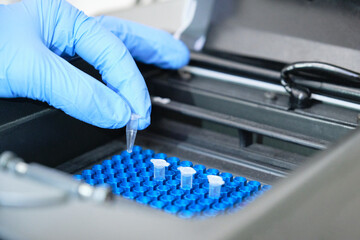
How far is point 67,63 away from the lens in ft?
3.45

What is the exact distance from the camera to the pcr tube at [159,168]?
107 centimetres

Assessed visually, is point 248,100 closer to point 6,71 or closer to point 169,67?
point 169,67

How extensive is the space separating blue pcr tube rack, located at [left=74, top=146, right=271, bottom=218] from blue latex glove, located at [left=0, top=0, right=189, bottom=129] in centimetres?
9

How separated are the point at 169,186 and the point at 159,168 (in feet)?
0.17

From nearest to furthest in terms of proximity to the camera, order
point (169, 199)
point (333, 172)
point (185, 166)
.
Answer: point (333, 172) < point (169, 199) < point (185, 166)

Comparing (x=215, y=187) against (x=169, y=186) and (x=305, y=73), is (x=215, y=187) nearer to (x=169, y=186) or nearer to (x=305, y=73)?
(x=169, y=186)

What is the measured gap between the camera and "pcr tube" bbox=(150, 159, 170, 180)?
3.50 ft

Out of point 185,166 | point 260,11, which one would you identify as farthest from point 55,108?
point 260,11

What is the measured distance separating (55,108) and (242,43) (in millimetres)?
555

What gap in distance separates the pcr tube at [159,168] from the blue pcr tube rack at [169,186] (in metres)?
0.01

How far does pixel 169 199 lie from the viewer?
38.8 inches

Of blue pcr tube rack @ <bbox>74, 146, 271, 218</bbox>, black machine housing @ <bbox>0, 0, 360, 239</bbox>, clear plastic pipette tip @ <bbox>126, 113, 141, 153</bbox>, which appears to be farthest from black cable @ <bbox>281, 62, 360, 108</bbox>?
clear plastic pipette tip @ <bbox>126, 113, 141, 153</bbox>

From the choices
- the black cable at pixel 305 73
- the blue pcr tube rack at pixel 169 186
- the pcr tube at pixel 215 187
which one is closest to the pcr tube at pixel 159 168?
the blue pcr tube rack at pixel 169 186

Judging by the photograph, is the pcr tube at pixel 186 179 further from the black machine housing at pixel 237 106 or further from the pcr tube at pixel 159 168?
the black machine housing at pixel 237 106
